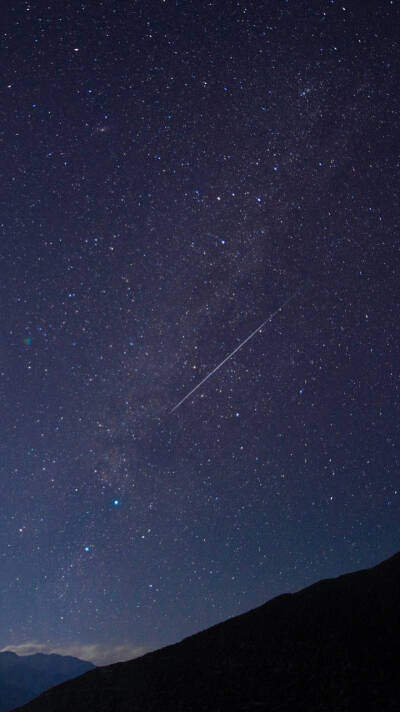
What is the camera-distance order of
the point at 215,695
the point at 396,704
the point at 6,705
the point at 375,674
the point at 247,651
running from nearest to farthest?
the point at 396,704, the point at 375,674, the point at 215,695, the point at 247,651, the point at 6,705

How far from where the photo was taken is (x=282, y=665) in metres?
15.1

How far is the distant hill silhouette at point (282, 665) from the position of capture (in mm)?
12609

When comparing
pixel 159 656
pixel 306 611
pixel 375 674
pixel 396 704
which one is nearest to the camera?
pixel 396 704

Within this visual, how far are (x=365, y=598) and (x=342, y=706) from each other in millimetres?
7157

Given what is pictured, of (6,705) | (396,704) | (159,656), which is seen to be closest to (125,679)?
(159,656)

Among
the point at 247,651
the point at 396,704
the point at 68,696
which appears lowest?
the point at 396,704

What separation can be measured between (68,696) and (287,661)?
478 inches

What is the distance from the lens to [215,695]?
1448 cm

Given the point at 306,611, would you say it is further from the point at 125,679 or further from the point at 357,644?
the point at 125,679

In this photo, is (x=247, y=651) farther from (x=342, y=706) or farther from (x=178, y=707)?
(x=342, y=706)

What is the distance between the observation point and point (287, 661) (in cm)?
1523

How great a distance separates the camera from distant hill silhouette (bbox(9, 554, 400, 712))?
12609mm

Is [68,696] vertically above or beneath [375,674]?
above

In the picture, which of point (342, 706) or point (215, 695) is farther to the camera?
point (215, 695)
